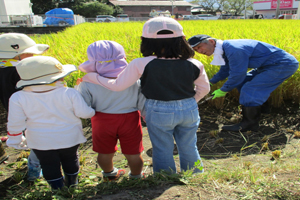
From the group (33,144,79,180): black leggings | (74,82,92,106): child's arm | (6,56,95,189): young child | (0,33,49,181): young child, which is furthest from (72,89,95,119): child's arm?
(0,33,49,181): young child

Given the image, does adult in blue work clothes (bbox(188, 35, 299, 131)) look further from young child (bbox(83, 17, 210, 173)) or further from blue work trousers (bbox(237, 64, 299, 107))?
young child (bbox(83, 17, 210, 173))

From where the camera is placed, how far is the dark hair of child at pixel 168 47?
4.72 feet

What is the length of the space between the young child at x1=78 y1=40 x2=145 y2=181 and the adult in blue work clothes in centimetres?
106

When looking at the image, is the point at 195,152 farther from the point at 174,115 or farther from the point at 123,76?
the point at 123,76

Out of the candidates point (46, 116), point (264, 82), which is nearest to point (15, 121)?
point (46, 116)

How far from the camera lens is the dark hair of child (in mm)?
1438

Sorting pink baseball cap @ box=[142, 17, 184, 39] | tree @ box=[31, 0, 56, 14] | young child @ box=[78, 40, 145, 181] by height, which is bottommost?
young child @ box=[78, 40, 145, 181]

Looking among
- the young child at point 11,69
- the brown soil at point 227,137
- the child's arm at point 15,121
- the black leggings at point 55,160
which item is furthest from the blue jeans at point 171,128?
the young child at point 11,69

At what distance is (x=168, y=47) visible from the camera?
1.44 m

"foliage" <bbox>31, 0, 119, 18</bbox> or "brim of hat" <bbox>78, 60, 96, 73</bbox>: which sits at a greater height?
"foliage" <bbox>31, 0, 119, 18</bbox>

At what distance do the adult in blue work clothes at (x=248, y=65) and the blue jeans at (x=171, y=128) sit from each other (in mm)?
1053

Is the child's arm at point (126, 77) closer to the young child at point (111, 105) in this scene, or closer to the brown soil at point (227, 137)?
the young child at point (111, 105)

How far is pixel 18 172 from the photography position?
6.13ft

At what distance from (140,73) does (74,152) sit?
2.11 ft
